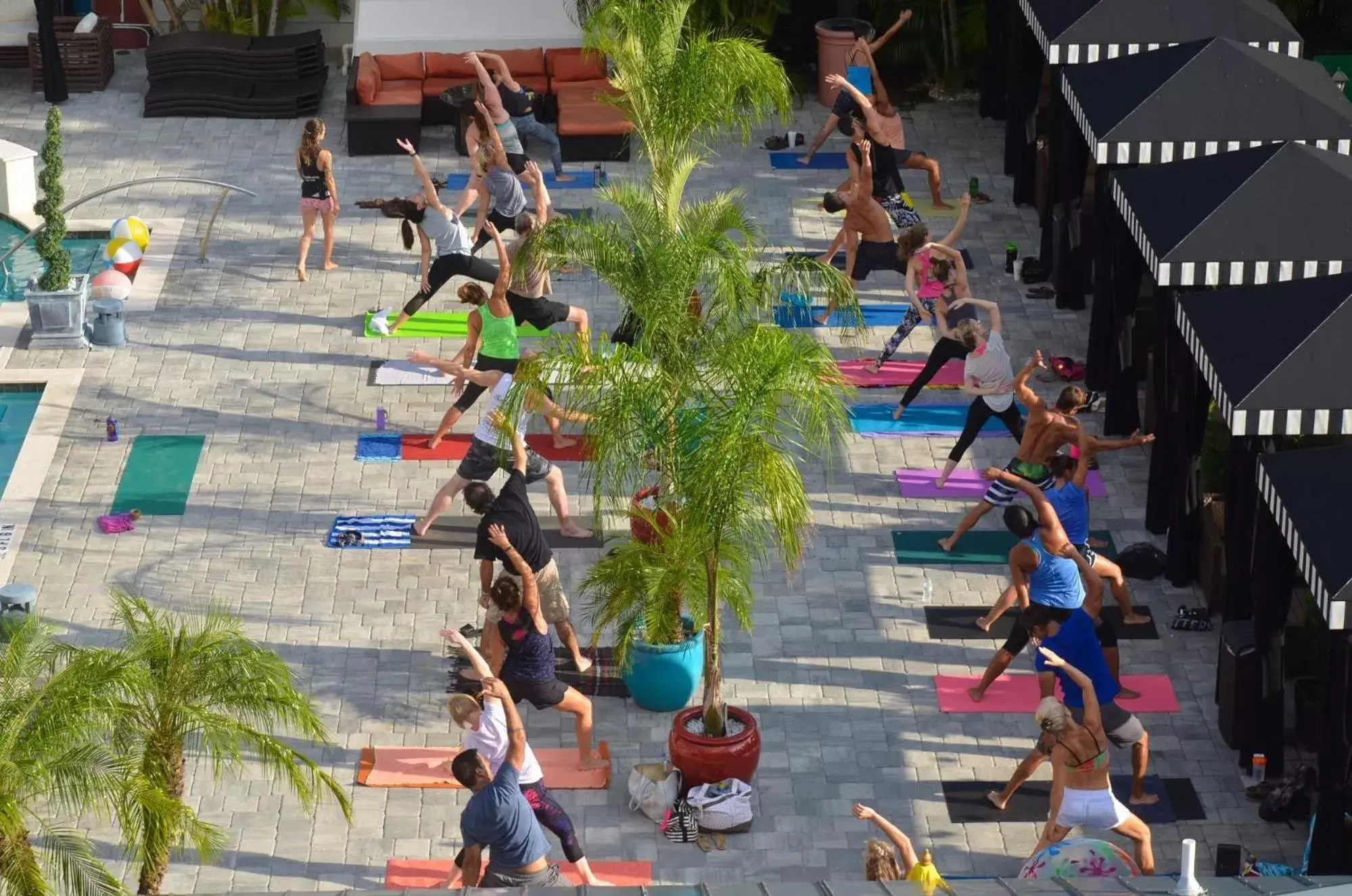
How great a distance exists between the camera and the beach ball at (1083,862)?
456 inches

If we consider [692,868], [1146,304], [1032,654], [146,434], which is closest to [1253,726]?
[1032,654]

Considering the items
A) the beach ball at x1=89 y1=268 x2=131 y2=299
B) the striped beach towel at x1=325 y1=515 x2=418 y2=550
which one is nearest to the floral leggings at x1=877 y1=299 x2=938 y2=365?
the striped beach towel at x1=325 y1=515 x2=418 y2=550

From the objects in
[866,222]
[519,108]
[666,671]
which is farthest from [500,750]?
[519,108]

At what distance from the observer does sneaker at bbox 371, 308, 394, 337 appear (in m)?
19.5

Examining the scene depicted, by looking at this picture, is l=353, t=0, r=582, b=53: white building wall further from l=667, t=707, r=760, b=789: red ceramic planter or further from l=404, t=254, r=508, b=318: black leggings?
l=667, t=707, r=760, b=789: red ceramic planter

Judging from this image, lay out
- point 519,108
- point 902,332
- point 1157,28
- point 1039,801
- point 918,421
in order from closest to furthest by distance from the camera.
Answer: point 1039,801, point 918,421, point 902,332, point 1157,28, point 519,108

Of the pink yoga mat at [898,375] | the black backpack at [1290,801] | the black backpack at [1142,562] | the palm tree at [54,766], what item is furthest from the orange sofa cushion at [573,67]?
the palm tree at [54,766]

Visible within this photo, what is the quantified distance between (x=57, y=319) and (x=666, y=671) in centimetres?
794

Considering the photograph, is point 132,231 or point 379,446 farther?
point 132,231

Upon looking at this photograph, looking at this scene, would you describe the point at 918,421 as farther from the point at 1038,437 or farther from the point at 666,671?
the point at 666,671

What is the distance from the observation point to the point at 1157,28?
19266 mm

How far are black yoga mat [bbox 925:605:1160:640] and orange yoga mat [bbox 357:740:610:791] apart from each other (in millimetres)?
2710

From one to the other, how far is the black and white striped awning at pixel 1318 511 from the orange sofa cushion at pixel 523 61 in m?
13.5

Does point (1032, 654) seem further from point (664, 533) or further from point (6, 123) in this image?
point (6, 123)
